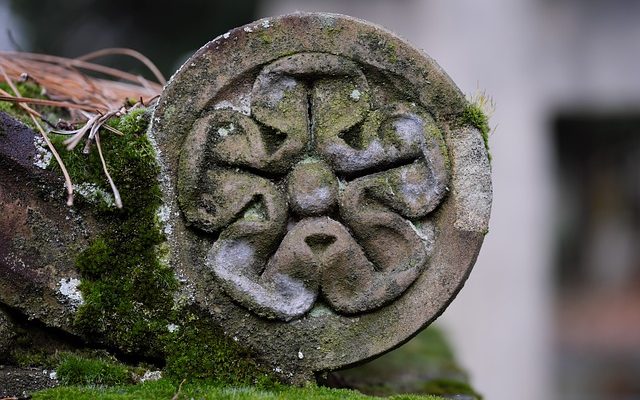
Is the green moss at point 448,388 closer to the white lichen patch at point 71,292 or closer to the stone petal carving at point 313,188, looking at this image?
the stone petal carving at point 313,188

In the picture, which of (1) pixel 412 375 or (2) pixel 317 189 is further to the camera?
(1) pixel 412 375

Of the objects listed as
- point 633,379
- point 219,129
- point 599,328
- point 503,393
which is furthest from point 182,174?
point 599,328

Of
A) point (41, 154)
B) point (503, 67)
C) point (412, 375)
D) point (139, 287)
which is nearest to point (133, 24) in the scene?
point (503, 67)

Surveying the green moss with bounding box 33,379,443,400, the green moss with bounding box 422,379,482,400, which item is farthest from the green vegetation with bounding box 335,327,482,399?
the green moss with bounding box 33,379,443,400

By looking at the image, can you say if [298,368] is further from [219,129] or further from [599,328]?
[599,328]

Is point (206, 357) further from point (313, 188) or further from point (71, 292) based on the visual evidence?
point (313, 188)

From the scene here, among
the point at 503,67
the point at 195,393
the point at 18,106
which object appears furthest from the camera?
the point at 503,67

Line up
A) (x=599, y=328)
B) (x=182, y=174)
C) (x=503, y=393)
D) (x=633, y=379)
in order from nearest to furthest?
(x=182, y=174), (x=503, y=393), (x=633, y=379), (x=599, y=328)
